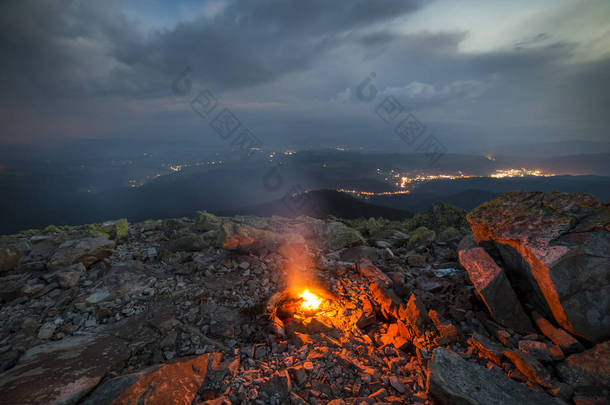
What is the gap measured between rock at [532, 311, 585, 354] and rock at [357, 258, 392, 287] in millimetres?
2863

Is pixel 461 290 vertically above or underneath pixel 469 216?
underneath

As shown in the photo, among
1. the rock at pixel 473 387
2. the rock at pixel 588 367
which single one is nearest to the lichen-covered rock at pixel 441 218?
the rock at pixel 588 367

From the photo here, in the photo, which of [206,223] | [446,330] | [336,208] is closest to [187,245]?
[206,223]

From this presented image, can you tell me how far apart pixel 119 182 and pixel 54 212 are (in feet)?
216

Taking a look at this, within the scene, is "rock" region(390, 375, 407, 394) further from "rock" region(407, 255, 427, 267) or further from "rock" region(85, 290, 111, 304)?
"rock" region(85, 290, 111, 304)

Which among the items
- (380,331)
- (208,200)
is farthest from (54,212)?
(380,331)

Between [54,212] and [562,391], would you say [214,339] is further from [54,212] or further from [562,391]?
[54,212]

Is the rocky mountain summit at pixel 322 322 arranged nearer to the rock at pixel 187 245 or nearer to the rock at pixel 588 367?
the rock at pixel 588 367

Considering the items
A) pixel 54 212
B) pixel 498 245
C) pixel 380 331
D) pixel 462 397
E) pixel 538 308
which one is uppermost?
pixel 498 245

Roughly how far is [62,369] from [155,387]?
179 cm

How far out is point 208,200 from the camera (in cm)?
10375

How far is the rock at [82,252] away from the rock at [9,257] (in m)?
0.88

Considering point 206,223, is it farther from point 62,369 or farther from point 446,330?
point 446,330

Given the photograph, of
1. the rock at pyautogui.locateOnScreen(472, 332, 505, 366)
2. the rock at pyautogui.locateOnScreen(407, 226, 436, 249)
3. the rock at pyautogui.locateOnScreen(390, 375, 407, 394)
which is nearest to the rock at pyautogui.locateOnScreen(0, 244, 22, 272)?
the rock at pyautogui.locateOnScreen(390, 375, 407, 394)
